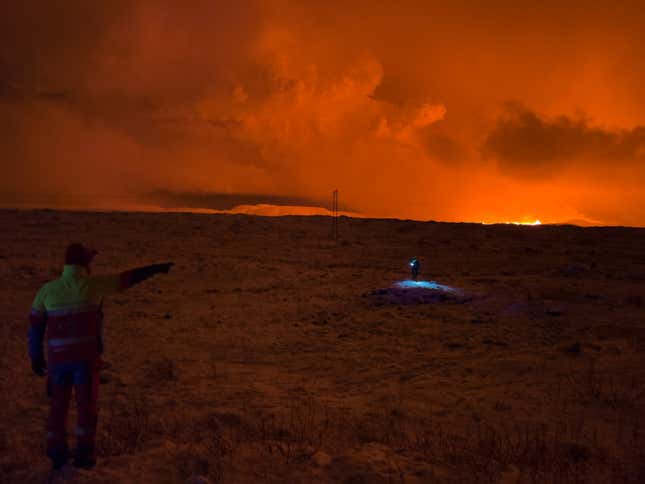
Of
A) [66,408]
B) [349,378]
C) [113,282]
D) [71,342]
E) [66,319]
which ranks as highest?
[113,282]

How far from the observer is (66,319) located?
4.61m

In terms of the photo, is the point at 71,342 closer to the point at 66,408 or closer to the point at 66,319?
the point at 66,319

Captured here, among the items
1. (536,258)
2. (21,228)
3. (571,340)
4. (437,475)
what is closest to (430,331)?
(571,340)

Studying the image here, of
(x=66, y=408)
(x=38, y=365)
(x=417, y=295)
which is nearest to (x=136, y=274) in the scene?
(x=38, y=365)

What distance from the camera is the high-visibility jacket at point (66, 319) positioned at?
4602 mm

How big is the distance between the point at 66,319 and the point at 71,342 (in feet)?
0.70

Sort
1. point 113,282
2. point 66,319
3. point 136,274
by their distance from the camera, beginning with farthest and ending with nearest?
point 136,274, point 113,282, point 66,319

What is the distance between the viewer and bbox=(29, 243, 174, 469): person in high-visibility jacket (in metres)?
4.61

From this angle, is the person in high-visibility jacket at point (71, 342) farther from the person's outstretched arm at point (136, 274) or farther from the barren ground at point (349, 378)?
the barren ground at point (349, 378)

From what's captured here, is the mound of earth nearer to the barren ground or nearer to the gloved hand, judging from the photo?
the barren ground

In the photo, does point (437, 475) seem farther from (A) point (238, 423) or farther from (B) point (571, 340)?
(B) point (571, 340)

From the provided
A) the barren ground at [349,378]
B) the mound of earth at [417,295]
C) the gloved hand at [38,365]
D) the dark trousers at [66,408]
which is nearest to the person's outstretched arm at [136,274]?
the dark trousers at [66,408]

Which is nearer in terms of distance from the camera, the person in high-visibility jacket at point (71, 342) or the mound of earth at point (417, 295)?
the person in high-visibility jacket at point (71, 342)

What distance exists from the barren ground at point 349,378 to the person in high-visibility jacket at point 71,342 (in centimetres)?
40
